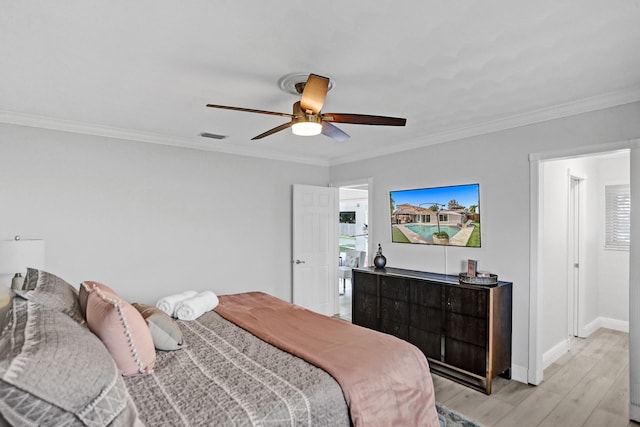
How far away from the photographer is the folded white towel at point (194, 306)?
272 cm

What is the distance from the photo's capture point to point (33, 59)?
2211mm

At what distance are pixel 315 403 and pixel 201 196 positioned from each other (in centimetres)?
330

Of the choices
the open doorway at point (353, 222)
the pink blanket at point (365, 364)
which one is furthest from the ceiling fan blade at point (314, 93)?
the open doorway at point (353, 222)

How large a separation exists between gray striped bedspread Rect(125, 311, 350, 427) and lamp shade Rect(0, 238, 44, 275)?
5.84 feet

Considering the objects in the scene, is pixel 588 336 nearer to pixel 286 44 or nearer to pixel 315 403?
pixel 315 403

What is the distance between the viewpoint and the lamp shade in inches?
113

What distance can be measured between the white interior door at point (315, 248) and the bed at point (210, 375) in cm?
246

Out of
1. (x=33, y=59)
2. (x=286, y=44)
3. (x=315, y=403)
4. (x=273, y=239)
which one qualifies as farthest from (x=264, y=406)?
(x=273, y=239)

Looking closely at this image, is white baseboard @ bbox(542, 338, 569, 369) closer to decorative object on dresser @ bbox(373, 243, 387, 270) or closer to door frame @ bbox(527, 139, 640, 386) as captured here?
door frame @ bbox(527, 139, 640, 386)

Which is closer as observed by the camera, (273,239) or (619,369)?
(619,369)

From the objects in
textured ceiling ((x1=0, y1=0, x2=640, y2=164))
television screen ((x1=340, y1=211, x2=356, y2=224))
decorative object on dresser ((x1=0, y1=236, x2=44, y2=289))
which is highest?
textured ceiling ((x1=0, y1=0, x2=640, y2=164))

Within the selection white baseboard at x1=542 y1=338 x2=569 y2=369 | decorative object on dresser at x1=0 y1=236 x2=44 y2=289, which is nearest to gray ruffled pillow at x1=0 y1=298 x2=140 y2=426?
decorative object on dresser at x1=0 y1=236 x2=44 y2=289

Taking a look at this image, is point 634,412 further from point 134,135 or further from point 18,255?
point 134,135

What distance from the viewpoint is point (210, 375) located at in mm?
1768
